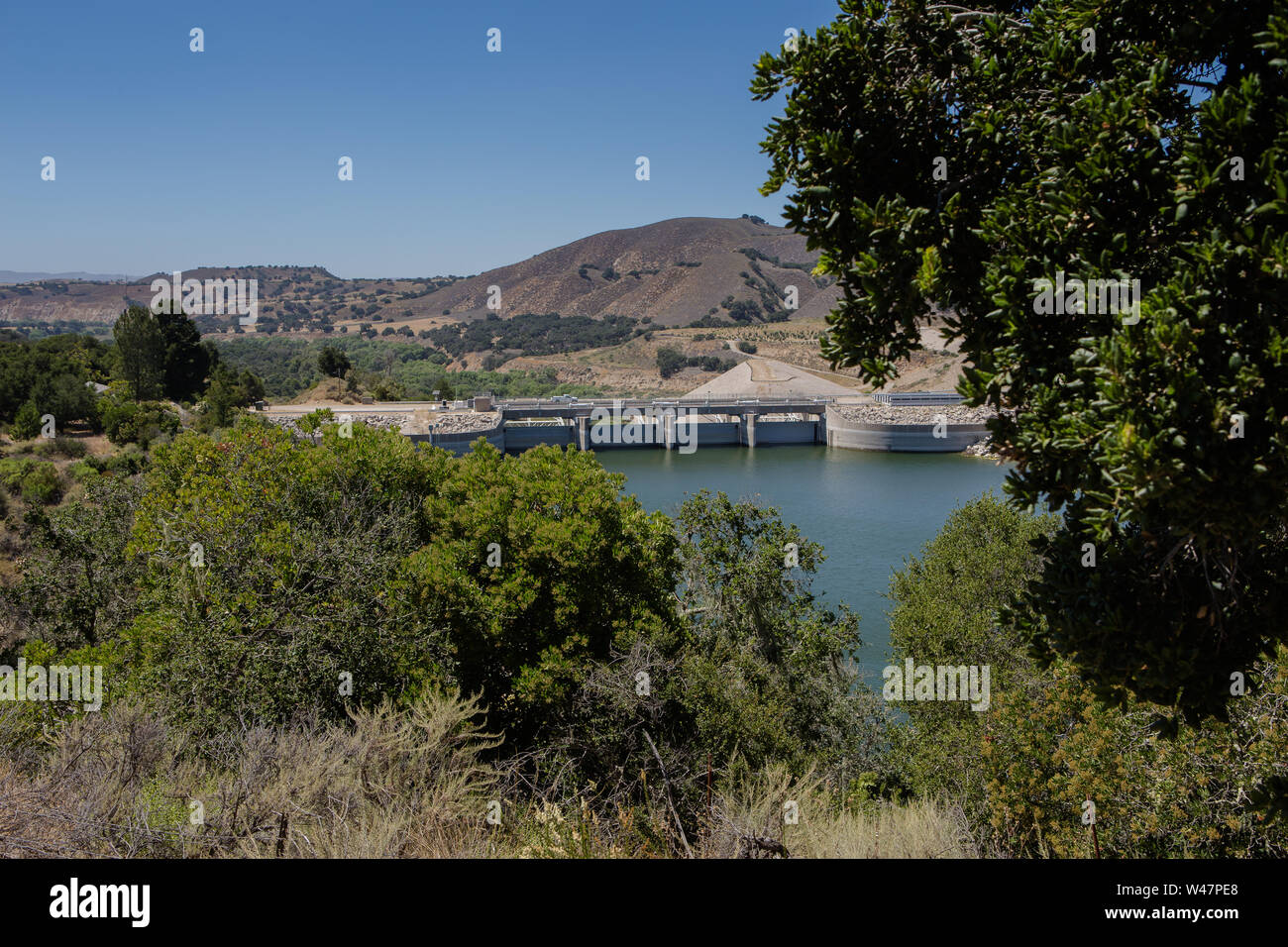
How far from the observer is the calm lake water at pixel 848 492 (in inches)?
1014

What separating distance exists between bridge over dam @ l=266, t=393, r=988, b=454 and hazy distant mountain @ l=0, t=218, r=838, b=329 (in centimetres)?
7555

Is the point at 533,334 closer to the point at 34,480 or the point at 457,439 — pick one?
the point at 457,439

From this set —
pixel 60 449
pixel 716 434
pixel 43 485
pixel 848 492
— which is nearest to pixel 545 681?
pixel 43 485

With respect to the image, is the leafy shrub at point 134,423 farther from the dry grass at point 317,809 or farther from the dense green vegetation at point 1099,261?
the dense green vegetation at point 1099,261

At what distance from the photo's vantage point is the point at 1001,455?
4.91 metres

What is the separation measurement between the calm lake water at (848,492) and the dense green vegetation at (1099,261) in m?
12.1

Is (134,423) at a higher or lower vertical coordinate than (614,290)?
lower

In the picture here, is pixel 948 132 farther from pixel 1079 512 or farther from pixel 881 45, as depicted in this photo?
pixel 1079 512

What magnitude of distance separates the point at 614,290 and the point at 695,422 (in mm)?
108904

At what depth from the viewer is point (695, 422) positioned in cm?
6556

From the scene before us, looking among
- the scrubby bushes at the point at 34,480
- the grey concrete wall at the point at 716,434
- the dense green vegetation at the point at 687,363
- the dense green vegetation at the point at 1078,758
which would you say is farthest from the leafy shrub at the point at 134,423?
the dense green vegetation at the point at 687,363

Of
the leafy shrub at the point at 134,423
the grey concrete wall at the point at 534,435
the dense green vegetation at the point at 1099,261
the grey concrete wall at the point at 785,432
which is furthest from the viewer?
the grey concrete wall at the point at 785,432

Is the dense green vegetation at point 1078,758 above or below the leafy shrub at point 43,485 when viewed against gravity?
below

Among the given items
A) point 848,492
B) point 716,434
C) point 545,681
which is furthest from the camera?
point 716,434
